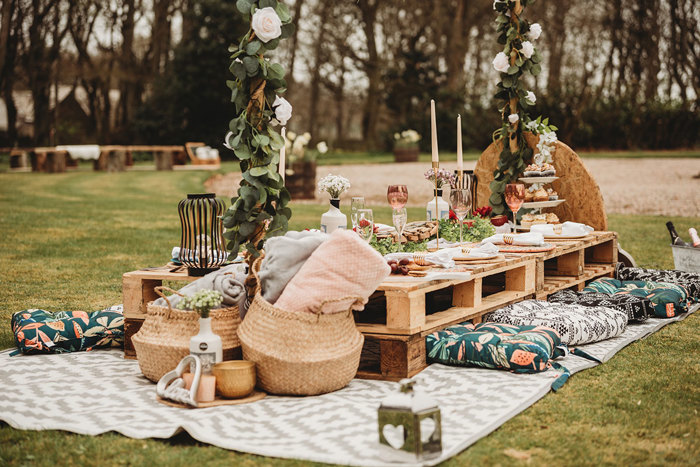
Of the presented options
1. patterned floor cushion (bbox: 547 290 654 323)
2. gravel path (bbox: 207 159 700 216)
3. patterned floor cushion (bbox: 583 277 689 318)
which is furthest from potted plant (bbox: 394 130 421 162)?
patterned floor cushion (bbox: 547 290 654 323)

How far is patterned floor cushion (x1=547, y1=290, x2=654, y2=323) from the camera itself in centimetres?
533

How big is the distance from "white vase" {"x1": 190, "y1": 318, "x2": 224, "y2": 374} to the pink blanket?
346 millimetres

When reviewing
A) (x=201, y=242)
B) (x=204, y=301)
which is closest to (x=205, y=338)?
(x=204, y=301)

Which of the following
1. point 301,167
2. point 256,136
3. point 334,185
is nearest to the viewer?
point 256,136

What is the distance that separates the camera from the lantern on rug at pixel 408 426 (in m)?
2.90

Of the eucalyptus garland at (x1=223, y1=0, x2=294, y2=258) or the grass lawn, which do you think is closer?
the grass lawn

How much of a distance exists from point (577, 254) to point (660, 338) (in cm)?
117

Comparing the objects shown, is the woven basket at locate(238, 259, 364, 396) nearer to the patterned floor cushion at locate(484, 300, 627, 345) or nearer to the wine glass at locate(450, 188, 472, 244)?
the patterned floor cushion at locate(484, 300, 627, 345)

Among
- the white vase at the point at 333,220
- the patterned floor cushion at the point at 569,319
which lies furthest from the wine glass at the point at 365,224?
the patterned floor cushion at the point at 569,319

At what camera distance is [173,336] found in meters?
3.96

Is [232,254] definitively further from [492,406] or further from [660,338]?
[660,338]

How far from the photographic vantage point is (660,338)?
16.4 ft

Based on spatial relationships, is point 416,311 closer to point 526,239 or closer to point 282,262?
point 282,262

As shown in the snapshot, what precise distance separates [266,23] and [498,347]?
2055mm
